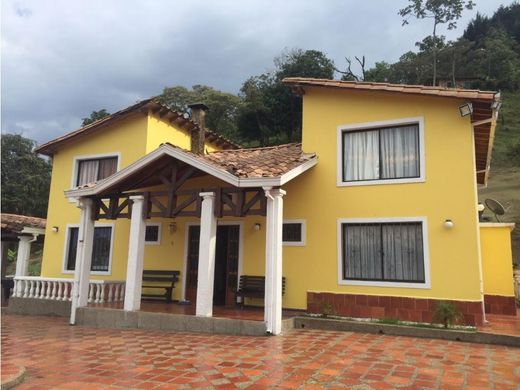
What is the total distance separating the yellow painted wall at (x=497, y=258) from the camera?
11.1m

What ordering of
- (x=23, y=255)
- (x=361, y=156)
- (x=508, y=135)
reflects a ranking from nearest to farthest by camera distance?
(x=361, y=156), (x=23, y=255), (x=508, y=135)

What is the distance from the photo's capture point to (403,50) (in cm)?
5384

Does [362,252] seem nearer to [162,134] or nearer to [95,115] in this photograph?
[162,134]

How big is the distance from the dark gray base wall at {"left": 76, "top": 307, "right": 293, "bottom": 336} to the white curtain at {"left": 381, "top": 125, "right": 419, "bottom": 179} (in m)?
4.52

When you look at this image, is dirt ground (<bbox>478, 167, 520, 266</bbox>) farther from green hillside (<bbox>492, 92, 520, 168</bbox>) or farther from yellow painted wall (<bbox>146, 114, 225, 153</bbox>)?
yellow painted wall (<bbox>146, 114, 225, 153</bbox>)

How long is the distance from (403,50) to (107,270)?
168 ft

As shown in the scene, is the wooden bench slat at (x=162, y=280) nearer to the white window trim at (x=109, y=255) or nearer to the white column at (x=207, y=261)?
the white window trim at (x=109, y=255)

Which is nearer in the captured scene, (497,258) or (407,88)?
(407,88)

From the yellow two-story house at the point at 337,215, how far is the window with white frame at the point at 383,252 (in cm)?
2

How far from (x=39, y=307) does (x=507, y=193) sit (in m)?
31.1

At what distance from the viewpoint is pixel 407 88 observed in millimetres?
10023

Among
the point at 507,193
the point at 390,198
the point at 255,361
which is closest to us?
the point at 255,361

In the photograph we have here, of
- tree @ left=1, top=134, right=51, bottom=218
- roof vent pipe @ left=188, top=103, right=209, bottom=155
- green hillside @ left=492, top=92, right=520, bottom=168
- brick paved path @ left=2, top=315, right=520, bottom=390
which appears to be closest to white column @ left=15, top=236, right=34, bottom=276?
brick paved path @ left=2, top=315, right=520, bottom=390

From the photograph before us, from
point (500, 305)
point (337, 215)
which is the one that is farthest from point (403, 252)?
point (500, 305)
